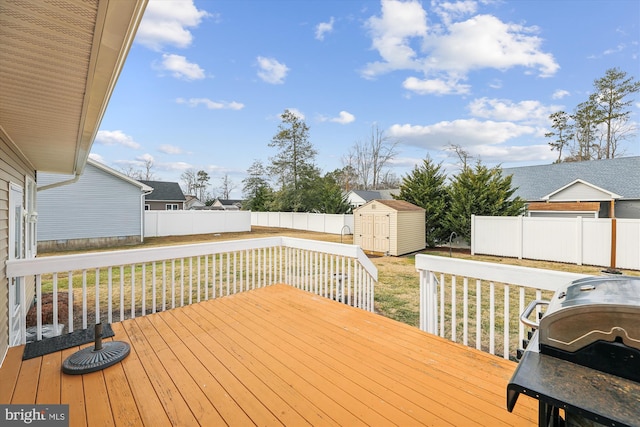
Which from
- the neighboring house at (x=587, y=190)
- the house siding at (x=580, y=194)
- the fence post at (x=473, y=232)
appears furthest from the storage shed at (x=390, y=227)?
the house siding at (x=580, y=194)

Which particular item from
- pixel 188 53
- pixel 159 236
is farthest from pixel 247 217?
pixel 188 53

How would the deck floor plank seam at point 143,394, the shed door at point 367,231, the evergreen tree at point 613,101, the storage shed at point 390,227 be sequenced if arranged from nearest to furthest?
the deck floor plank seam at point 143,394 < the storage shed at point 390,227 < the shed door at point 367,231 < the evergreen tree at point 613,101

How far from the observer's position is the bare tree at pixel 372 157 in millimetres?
25203

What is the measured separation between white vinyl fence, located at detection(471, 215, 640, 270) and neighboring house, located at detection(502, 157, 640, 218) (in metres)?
2.86

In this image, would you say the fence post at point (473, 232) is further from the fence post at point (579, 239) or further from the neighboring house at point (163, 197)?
the neighboring house at point (163, 197)

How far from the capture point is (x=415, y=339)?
263cm

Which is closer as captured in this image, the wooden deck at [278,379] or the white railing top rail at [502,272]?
the wooden deck at [278,379]

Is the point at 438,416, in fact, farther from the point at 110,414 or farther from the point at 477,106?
the point at 477,106

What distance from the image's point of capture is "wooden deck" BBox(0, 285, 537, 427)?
166cm

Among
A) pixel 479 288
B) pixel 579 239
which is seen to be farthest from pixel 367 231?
pixel 479 288

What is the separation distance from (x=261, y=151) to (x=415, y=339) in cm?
2306

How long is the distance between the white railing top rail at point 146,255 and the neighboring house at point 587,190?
1163 cm

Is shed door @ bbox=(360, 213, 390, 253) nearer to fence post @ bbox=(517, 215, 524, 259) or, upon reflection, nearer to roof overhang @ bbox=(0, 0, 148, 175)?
fence post @ bbox=(517, 215, 524, 259)

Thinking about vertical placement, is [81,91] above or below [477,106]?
below
